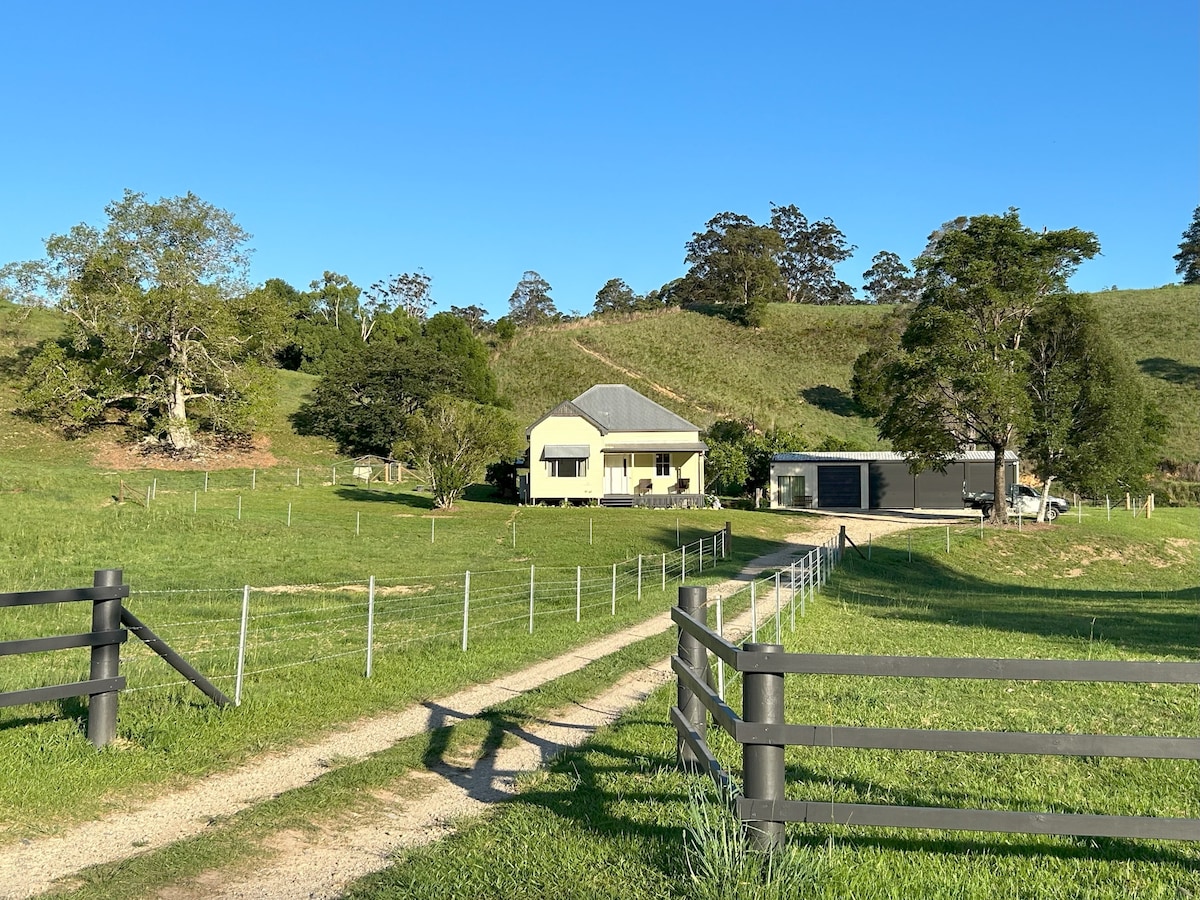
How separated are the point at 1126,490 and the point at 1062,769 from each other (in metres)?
48.3

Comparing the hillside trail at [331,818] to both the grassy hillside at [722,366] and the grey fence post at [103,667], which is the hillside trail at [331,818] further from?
the grassy hillside at [722,366]

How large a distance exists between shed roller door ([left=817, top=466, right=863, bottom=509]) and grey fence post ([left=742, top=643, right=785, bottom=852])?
1904 inches

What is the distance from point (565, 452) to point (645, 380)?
31.2 meters

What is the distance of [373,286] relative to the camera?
102 metres

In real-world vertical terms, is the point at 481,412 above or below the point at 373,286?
below

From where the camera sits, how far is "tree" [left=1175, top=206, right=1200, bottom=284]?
12044 centimetres

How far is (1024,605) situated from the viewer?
901 inches

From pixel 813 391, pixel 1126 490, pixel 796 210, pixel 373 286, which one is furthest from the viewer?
pixel 796 210

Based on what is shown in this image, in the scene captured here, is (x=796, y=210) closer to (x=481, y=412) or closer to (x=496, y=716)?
(x=481, y=412)

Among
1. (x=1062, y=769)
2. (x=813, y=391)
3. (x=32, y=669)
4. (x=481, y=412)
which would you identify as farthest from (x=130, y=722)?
(x=813, y=391)

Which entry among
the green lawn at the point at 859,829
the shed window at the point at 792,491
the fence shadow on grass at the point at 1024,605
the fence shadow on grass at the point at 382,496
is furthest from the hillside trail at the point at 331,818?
the shed window at the point at 792,491

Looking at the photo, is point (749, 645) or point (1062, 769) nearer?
point (749, 645)

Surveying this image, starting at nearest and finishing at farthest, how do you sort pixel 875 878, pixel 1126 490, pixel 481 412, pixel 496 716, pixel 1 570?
pixel 875 878, pixel 496 716, pixel 1 570, pixel 481 412, pixel 1126 490

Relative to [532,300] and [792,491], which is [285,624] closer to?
[792,491]
